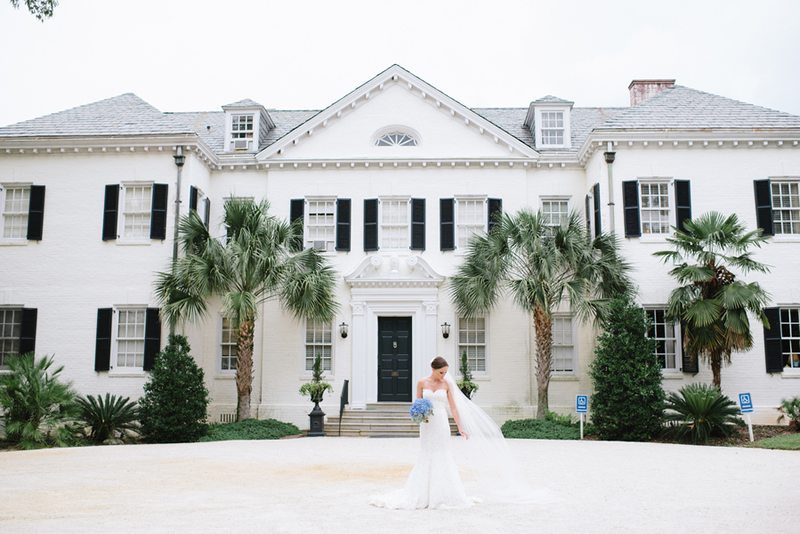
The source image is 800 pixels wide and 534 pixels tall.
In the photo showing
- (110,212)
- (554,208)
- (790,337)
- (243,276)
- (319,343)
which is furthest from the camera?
(554,208)

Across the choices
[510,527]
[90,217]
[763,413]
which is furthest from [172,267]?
[763,413]

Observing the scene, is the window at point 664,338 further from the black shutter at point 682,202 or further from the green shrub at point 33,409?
the green shrub at point 33,409

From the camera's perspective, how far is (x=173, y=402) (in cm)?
1614

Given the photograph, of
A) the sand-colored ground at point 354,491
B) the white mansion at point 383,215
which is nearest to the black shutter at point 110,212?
the white mansion at point 383,215

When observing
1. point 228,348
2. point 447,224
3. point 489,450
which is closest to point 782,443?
point 489,450

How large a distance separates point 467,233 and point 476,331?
280cm

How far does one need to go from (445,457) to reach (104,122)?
1639cm

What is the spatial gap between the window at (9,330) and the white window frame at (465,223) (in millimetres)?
12172

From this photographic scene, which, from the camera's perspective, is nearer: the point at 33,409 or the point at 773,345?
the point at 33,409

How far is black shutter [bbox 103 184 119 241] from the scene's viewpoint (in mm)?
19328

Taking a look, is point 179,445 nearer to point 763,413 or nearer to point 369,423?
point 369,423

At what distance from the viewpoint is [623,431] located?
16031 millimetres

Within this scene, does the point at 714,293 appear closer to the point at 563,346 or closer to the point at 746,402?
the point at 746,402

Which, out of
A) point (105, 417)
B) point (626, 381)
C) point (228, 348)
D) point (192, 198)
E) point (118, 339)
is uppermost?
point (192, 198)
